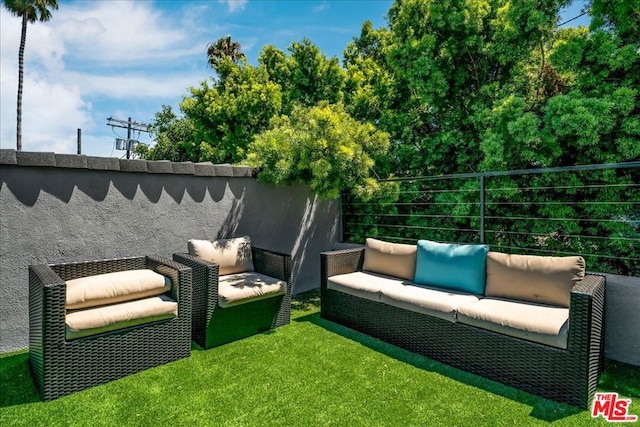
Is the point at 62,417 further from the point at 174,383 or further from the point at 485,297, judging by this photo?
the point at 485,297

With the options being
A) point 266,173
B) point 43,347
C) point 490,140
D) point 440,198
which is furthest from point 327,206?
point 43,347

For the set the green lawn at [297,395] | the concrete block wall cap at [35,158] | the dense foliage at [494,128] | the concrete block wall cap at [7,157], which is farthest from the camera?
the dense foliage at [494,128]

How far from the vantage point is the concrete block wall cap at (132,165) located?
4.00 m

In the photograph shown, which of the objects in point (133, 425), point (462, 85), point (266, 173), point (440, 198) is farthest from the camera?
point (462, 85)

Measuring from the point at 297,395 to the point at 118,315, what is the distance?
64.9 inches

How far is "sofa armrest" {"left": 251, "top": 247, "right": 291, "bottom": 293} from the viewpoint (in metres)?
4.34

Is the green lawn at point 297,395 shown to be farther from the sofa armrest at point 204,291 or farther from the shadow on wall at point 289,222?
the shadow on wall at point 289,222

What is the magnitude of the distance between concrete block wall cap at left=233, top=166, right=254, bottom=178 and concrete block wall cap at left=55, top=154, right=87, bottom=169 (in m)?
1.83

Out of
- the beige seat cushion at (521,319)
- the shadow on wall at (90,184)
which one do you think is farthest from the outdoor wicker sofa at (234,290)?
the beige seat cushion at (521,319)

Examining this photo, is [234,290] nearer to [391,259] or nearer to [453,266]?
[391,259]

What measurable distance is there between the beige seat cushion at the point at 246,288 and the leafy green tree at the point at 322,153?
1519 mm

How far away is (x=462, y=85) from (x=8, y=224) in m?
6.99

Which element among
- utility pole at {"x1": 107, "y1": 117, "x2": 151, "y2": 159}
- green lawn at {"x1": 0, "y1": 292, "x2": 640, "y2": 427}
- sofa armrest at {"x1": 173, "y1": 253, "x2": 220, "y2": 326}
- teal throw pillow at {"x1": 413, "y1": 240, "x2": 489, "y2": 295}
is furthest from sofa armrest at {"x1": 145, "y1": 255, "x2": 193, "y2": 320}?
utility pole at {"x1": 107, "y1": 117, "x2": 151, "y2": 159}

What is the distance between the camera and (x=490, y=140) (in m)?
5.40
